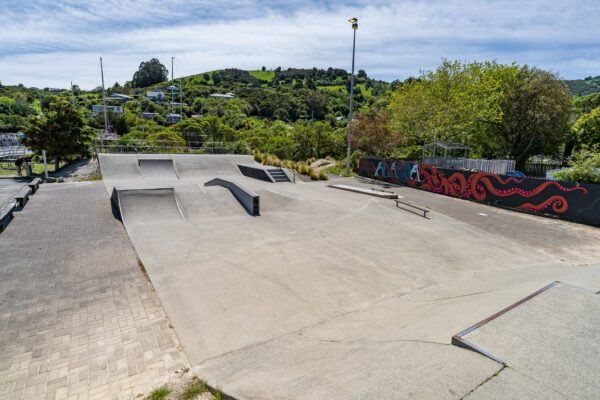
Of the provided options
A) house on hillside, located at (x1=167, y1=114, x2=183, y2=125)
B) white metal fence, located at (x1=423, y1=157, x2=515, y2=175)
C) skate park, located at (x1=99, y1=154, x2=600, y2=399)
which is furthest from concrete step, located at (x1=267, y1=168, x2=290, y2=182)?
house on hillside, located at (x1=167, y1=114, x2=183, y2=125)

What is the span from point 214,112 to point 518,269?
269ft

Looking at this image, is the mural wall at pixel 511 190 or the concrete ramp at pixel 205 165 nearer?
the mural wall at pixel 511 190

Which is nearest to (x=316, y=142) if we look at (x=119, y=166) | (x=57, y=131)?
(x=119, y=166)

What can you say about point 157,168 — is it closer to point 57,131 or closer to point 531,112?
point 57,131

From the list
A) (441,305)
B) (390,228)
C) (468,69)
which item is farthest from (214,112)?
(441,305)

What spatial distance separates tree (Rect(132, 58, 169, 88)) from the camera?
563 feet

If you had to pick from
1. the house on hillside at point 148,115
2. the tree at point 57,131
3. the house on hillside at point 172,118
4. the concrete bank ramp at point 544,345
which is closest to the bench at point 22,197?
the tree at point 57,131

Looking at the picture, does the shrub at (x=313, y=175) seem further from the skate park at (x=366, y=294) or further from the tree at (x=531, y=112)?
the tree at (x=531, y=112)

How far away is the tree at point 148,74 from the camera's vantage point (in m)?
172

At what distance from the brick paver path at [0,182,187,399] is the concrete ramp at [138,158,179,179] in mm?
10228

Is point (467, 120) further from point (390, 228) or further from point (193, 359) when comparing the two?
A: point (193, 359)

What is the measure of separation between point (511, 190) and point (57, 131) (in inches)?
1054

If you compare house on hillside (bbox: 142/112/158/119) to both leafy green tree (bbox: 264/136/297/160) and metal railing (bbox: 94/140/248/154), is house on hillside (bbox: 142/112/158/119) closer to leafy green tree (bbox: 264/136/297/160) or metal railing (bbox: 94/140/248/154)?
leafy green tree (bbox: 264/136/297/160)

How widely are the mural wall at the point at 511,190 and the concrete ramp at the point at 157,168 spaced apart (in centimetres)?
1510
